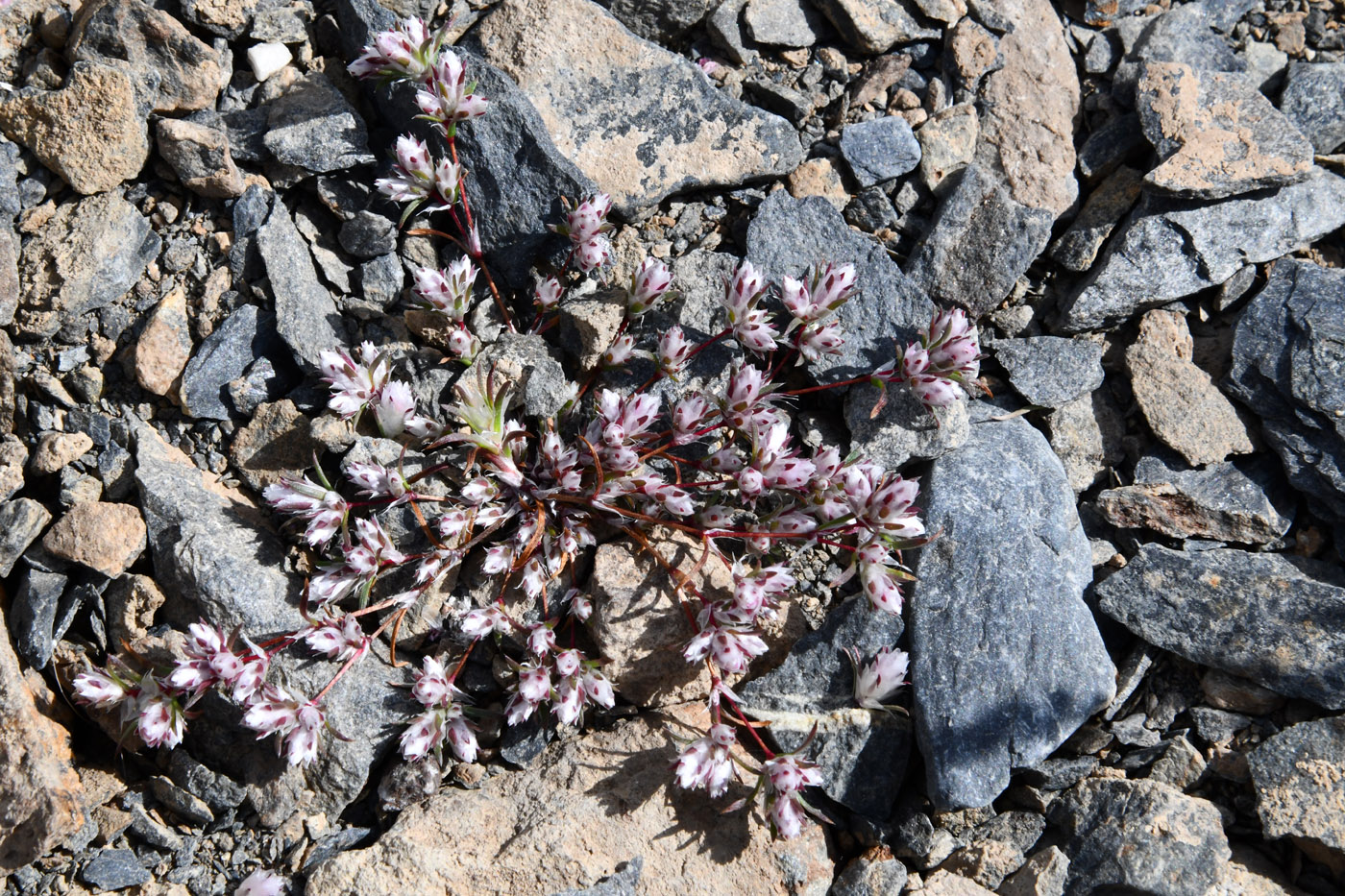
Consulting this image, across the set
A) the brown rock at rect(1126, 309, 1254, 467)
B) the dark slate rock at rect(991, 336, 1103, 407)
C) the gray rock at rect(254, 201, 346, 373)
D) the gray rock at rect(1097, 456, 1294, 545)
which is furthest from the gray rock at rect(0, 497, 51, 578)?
the brown rock at rect(1126, 309, 1254, 467)

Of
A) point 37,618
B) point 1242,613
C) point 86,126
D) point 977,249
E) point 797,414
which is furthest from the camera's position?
point 977,249

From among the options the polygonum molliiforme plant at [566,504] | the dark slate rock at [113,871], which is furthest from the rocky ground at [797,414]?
the polygonum molliiforme plant at [566,504]

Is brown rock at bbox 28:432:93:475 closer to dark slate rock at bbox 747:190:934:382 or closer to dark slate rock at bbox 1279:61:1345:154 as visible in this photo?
dark slate rock at bbox 747:190:934:382

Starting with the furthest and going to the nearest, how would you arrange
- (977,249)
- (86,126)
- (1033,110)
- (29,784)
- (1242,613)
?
(1033,110) < (977,249) < (86,126) < (1242,613) < (29,784)

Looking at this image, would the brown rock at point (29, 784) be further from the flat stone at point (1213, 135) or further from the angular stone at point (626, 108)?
the flat stone at point (1213, 135)

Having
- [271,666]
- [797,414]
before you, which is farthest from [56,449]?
[797,414]

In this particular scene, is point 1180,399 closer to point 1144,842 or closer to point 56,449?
point 1144,842
